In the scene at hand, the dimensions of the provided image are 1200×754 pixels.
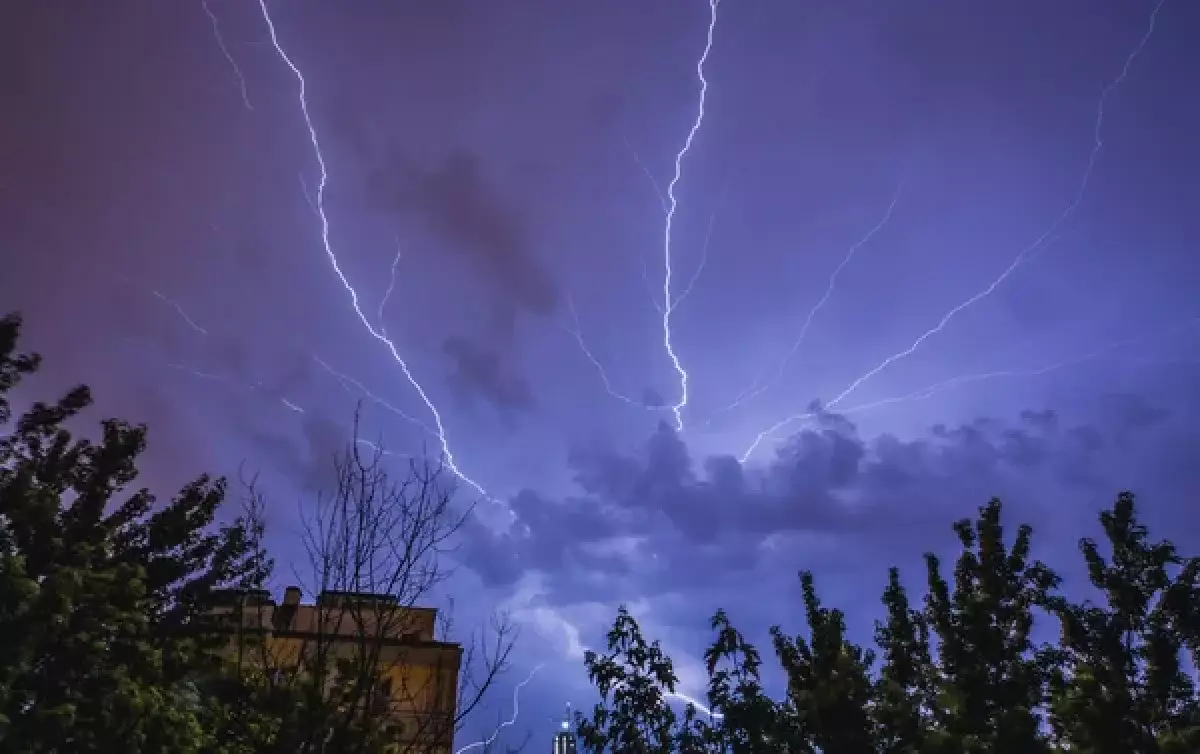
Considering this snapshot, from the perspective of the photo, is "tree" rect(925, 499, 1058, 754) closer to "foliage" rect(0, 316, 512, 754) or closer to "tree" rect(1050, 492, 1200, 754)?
"tree" rect(1050, 492, 1200, 754)

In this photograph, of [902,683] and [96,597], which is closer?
[96,597]

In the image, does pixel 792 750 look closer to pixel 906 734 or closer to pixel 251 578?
pixel 906 734

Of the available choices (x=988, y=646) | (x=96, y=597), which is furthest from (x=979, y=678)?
(x=96, y=597)

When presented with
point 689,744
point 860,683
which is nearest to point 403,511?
point 689,744

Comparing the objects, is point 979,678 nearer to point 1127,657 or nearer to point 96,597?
point 1127,657

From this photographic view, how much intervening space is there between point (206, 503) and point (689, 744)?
8.69m

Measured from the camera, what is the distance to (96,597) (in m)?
7.57

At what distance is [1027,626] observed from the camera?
10672 mm

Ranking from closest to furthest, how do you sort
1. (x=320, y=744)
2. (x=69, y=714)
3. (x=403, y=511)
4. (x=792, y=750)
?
1. (x=320, y=744)
2. (x=403, y=511)
3. (x=69, y=714)
4. (x=792, y=750)

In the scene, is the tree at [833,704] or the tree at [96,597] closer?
the tree at [96,597]

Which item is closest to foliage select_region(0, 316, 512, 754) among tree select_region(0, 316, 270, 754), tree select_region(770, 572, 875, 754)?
tree select_region(0, 316, 270, 754)

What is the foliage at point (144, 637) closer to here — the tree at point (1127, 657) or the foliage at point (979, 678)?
the foliage at point (979, 678)

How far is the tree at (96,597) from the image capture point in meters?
6.30

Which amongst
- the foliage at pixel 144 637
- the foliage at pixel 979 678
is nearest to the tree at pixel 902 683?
the foliage at pixel 979 678
